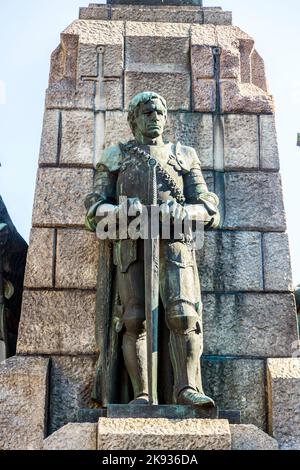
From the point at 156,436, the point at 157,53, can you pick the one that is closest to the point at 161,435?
the point at 156,436

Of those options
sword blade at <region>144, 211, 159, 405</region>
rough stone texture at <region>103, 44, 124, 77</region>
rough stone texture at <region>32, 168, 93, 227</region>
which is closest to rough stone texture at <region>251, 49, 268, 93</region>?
rough stone texture at <region>103, 44, 124, 77</region>

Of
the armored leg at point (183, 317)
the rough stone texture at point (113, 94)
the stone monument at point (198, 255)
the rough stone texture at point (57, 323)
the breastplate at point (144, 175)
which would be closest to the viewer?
the armored leg at point (183, 317)

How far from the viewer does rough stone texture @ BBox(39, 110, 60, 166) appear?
10.5 metres

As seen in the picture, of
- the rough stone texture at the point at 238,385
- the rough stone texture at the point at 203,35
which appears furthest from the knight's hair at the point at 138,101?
the rough stone texture at the point at 238,385

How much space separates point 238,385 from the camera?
962 cm

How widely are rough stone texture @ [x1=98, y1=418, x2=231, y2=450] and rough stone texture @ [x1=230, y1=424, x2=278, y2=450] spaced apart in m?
0.14

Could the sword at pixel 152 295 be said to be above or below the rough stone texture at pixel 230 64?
below

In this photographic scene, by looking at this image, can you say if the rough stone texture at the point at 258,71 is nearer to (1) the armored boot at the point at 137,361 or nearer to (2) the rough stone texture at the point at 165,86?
(2) the rough stone texture at the point at 165,86

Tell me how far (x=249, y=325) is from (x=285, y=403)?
3.13 ft

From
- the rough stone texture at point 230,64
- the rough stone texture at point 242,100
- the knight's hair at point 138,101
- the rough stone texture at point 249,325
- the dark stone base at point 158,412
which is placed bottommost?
the dark stone base at point 158,412

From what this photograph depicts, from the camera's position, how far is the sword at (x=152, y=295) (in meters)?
8.55

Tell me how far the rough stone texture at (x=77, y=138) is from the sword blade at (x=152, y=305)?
188cm
